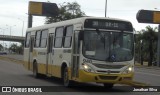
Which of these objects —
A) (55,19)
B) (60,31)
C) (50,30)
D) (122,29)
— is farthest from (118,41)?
(55,19)

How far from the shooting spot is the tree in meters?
82.1

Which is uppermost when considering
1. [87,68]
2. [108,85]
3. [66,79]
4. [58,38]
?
[58,38]

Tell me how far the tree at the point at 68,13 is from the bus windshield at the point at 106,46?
208ft

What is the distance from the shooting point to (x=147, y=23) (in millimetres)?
63469

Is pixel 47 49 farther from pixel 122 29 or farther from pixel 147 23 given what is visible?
pixel 147 23

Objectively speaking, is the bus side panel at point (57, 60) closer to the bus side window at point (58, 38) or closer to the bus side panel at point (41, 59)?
the bus side window at point (58, 38)

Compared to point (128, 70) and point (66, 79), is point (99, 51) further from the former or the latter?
point (66, 79)

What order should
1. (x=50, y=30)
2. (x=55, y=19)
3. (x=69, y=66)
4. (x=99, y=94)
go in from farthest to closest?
(x=55, y=19) < (x=50, y=30) < (x=69, y=66) < (x=99, y=94)

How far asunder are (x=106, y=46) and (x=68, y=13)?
2595 inches

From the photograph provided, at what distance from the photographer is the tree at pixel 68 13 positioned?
82.1 m

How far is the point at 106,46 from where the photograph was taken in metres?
17.5

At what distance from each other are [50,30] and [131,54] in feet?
18.6

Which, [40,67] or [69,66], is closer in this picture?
[69,66]

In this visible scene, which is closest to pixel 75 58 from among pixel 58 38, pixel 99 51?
pixel 99 51
